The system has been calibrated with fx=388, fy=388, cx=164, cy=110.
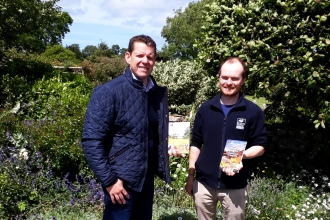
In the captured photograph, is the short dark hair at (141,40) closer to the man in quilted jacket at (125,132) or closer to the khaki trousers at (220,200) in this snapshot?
the man in quilted jacket at (125,132)

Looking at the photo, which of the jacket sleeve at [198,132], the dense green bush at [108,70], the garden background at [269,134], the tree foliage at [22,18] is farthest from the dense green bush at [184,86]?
the dense green bush at [108,70]

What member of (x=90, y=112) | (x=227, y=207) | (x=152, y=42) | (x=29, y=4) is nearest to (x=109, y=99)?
(x=90, y=112)

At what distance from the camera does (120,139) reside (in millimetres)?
2639

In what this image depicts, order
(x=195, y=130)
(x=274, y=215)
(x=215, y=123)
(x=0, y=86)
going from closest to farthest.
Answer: (x=215, y=123) < (x=195, y=130) < (x=274, y=215) < (x=0, y=86)

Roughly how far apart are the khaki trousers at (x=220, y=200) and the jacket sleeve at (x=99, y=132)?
751mm

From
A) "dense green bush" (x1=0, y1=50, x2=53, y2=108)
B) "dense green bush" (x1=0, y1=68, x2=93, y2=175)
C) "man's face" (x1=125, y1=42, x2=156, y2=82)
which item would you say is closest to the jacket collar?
"man's face" (x1=125, y1=42, x2=156, y2=82)

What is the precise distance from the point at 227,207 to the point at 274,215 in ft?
6.03

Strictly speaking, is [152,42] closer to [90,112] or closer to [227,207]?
[90,112]

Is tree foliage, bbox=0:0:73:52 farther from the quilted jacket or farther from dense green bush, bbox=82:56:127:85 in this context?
dense green bush, bbox=82:56:127:85

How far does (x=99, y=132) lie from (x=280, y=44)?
2901 mm

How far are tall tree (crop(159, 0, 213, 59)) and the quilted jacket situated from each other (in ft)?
117

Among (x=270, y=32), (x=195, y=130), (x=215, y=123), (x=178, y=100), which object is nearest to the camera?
(x=215, y=123)

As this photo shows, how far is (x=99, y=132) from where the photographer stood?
2.53 m

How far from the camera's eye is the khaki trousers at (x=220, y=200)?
2877 millimetres
